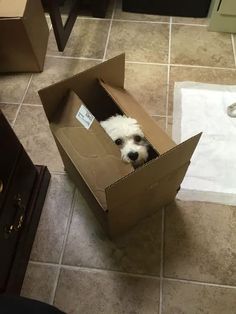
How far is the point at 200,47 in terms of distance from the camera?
61.4 inches

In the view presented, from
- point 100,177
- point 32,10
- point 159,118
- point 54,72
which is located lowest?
point 159,118

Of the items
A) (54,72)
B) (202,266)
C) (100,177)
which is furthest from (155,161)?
(54,72)

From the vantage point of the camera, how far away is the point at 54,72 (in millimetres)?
1473

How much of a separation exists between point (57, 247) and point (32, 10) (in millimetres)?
1018

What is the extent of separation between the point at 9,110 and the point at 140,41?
2.54ft

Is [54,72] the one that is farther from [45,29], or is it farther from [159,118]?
[159,118]

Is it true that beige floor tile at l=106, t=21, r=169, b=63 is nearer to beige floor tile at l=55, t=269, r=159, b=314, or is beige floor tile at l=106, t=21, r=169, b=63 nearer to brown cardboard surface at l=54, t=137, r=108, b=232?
brown cardboard surface at l=54, t=137, r=108, b=232

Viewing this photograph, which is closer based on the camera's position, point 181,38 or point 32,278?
point 32,278

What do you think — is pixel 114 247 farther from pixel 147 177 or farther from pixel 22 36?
pixel 22 36

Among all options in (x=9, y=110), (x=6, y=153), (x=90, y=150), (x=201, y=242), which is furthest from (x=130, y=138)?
(x=9, y=110)

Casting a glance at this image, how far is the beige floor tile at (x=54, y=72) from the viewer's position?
1.42 m

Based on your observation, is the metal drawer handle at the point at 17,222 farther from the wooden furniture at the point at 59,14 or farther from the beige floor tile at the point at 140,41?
the beige floor tile at the point at 140,41

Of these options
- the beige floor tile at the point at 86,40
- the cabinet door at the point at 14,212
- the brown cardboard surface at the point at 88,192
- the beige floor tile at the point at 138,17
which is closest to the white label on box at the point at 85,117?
the brown cardboard surface at the point at 88,192

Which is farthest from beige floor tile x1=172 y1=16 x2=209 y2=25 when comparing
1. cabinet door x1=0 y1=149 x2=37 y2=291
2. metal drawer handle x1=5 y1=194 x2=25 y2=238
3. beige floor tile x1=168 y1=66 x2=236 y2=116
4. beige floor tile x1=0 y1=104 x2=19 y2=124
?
metal drawer handle x1=5 y1=194 x2=25 y2=238
